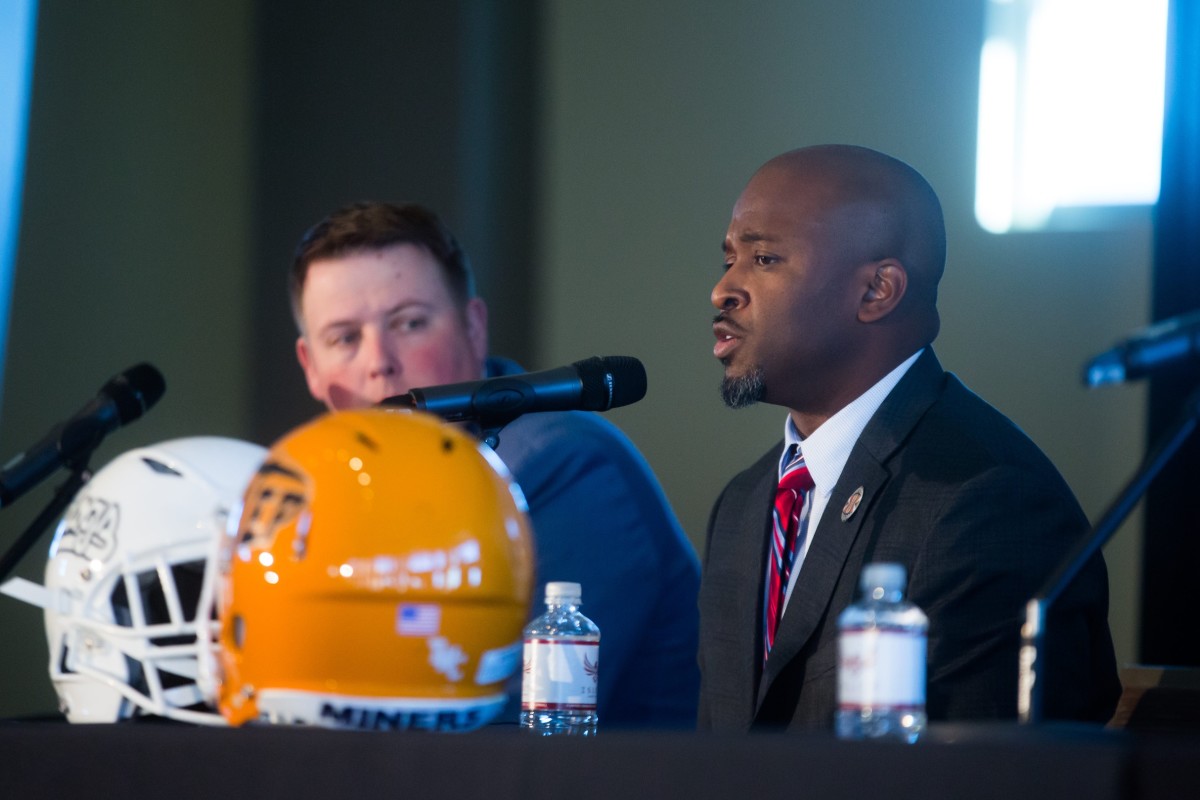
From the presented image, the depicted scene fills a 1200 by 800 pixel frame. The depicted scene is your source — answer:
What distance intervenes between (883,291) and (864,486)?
320 mm

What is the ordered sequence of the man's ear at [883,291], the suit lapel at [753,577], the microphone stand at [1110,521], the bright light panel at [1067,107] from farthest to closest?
the bright light panel at [1067,107], the man's ear at [883,291], the suit lapel at [753,577], the microphone stand at [1110,521]

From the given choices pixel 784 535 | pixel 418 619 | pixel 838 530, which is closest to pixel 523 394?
pixel 418 619

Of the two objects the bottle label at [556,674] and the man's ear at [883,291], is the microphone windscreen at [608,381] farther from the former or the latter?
the man's ear at [883,291]

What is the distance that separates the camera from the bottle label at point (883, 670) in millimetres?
986

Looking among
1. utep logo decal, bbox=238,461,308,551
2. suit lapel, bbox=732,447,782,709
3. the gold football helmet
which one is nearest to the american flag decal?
the gold football helmet

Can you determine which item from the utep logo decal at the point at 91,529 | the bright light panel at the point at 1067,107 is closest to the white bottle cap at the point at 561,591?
the utep logo decal at the point at 91,529

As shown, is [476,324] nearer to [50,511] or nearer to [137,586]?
[50,511]

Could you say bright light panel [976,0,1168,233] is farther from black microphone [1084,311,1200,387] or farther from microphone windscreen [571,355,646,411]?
black microphone [1084,311,1200,387]

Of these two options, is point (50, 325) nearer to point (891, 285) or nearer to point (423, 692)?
point (891, 285)

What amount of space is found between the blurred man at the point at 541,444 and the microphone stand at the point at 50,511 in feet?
1.86

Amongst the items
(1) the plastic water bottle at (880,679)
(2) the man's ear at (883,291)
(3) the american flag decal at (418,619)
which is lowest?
(1) the plastic water bottle at (880,679)

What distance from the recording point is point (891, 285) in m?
1.88

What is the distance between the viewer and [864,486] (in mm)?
1681

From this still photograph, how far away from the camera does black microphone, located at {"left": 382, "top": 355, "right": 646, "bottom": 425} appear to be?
1323mm
